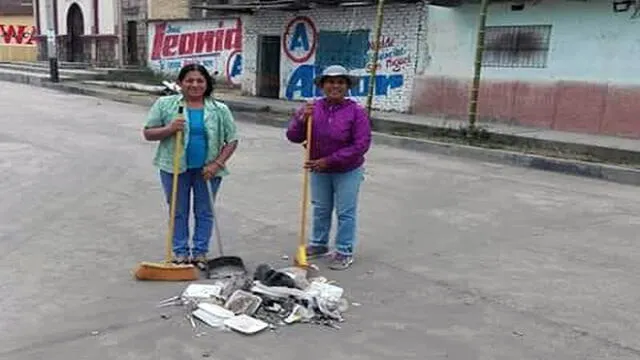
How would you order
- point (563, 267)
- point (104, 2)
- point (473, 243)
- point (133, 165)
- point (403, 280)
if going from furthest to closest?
point (104, 2)
point (133, 165)
point (473, 243)
point (563, 267)
point (403, 280)

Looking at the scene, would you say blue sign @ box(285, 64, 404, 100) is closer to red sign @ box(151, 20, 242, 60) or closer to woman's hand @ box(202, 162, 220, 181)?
red sign @ box(151, 20, 242, 60)

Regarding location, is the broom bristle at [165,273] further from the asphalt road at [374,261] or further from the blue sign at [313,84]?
the blue sign at [313,84]

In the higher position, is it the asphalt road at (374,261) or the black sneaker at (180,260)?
the black sneaker at (180,260)

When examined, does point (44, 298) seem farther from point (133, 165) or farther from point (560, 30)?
point (560, 30)

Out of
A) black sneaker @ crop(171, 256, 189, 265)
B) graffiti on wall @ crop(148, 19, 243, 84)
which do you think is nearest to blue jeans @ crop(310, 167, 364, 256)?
black sneaker @ crop(171, 256, 189, 265)

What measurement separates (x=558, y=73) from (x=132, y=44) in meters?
22.8

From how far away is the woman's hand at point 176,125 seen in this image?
5055mm

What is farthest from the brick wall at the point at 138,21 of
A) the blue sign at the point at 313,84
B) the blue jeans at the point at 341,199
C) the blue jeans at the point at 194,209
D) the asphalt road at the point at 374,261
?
the blue jeans at the point at 194,209

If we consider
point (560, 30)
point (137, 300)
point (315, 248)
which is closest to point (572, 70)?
point (560, 30)

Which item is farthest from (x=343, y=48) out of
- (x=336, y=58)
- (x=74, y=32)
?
(x=74, y=32)

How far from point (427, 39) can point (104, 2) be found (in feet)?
70.1

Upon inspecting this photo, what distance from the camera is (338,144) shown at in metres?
5.50

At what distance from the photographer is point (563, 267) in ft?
19.2

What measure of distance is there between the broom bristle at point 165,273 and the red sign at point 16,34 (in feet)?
140
